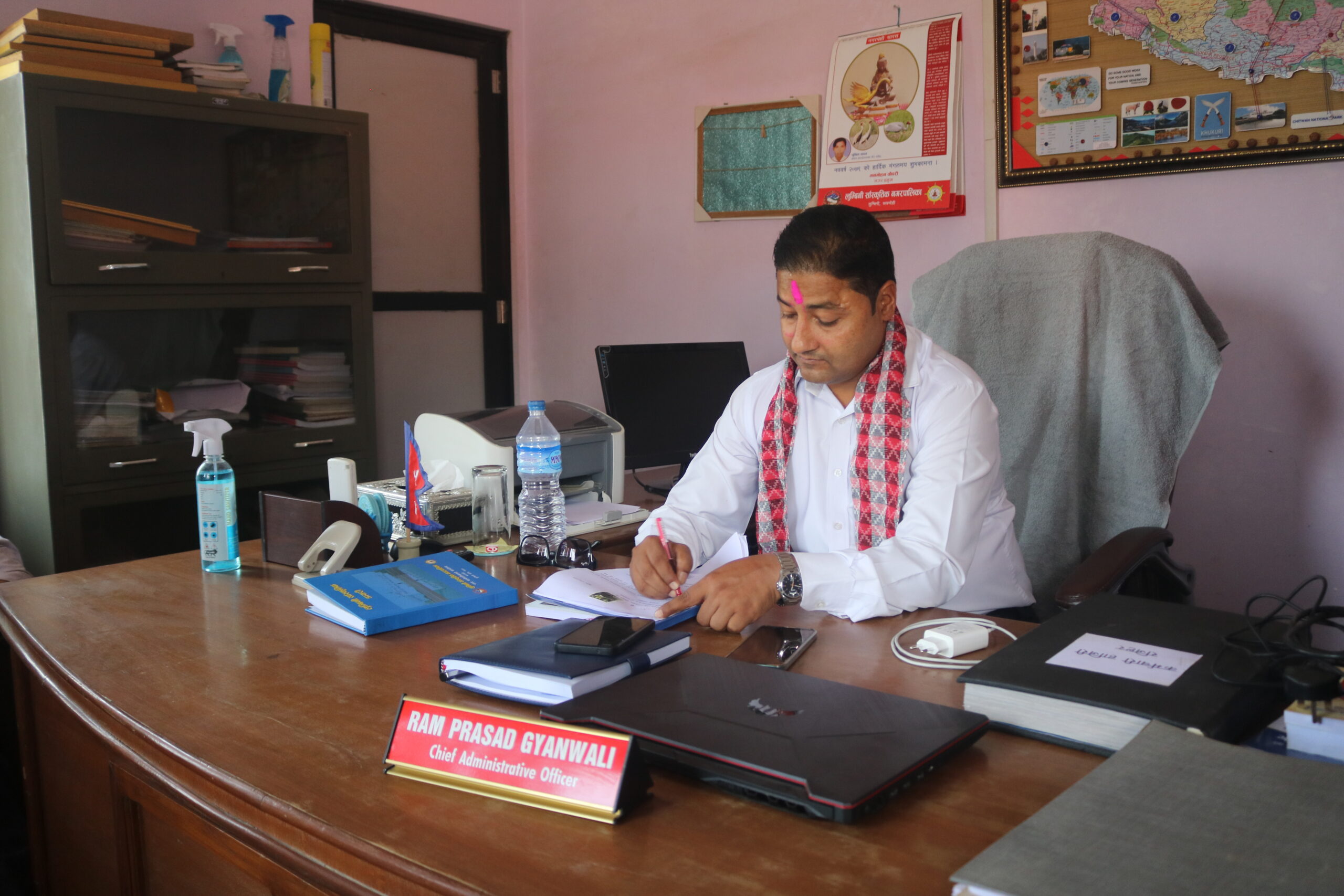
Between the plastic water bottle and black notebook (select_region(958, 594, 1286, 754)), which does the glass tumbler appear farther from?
black notebook (select_region(958, 594, 1286, 754))

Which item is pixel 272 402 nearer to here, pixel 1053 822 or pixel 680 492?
pixel 680 492

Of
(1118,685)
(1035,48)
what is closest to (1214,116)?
(1035,48)

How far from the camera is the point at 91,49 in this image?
2445 mm

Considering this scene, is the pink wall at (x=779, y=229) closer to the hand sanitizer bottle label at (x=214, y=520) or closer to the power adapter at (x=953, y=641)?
the power adapter at (x=953, y=641)

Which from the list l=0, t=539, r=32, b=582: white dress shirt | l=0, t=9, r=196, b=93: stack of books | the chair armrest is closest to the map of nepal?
the chair armrest

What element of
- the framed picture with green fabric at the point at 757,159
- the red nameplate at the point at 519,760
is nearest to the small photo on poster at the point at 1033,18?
the framed picture with green fabric at the point at 757,159

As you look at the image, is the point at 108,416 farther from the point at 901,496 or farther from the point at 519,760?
the point at 519,760

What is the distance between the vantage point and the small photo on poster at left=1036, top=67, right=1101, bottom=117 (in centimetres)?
247

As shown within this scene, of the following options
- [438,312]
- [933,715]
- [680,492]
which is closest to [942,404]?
[680,492]

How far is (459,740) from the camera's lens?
2.93 feet

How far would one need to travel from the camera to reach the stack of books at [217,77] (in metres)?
2.69

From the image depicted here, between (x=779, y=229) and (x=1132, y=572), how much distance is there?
1.77m

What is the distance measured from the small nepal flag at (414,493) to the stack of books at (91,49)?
4.62ft

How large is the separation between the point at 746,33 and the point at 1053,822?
9.63ft
